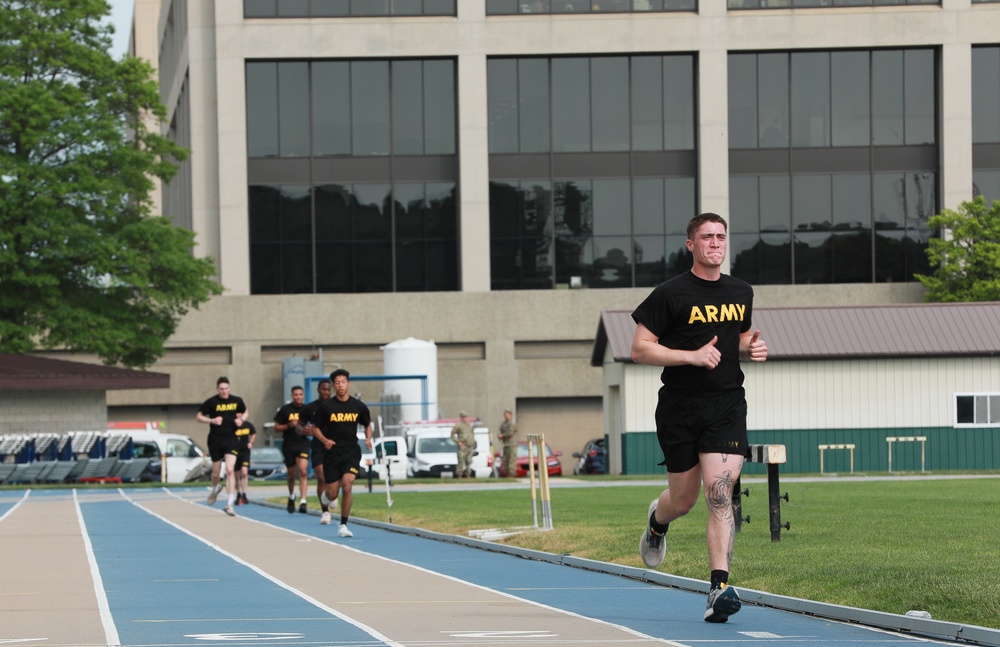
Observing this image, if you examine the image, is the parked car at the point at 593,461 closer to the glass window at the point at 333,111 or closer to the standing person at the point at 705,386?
the glass window at the point at 333,111

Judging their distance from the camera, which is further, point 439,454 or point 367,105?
point 367,105

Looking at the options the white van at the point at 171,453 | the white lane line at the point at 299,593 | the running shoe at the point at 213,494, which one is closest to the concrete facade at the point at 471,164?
the white van at the point at 171,453

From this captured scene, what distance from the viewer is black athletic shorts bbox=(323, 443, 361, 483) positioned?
20391 millimetres

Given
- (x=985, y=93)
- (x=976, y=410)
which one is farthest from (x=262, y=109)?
(x=976, y=410)

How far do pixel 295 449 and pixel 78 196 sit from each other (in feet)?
66.3

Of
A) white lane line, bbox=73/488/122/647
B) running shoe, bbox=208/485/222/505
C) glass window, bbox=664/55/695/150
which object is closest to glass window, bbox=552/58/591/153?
glass window, bbox=664/55/695/150

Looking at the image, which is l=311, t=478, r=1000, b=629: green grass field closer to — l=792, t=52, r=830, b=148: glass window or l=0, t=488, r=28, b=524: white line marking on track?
Result: l=0, t=488, r=28, b=524: white line marking on track

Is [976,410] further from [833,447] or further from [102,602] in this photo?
[102,602]

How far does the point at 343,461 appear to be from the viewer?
20.4 meters

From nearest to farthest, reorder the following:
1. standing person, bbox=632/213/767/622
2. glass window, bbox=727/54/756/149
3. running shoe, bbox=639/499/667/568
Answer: standing person, bbox=632/213/767/622
running shoe, bbox=639/499/667/568
glass window, bbox=727/54/756/149

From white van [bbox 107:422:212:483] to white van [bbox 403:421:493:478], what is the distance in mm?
6440

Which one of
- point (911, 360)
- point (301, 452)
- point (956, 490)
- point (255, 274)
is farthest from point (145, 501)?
point (255, 274)

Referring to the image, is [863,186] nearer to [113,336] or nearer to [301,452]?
[113,336]

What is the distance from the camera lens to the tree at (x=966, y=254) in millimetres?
54344
